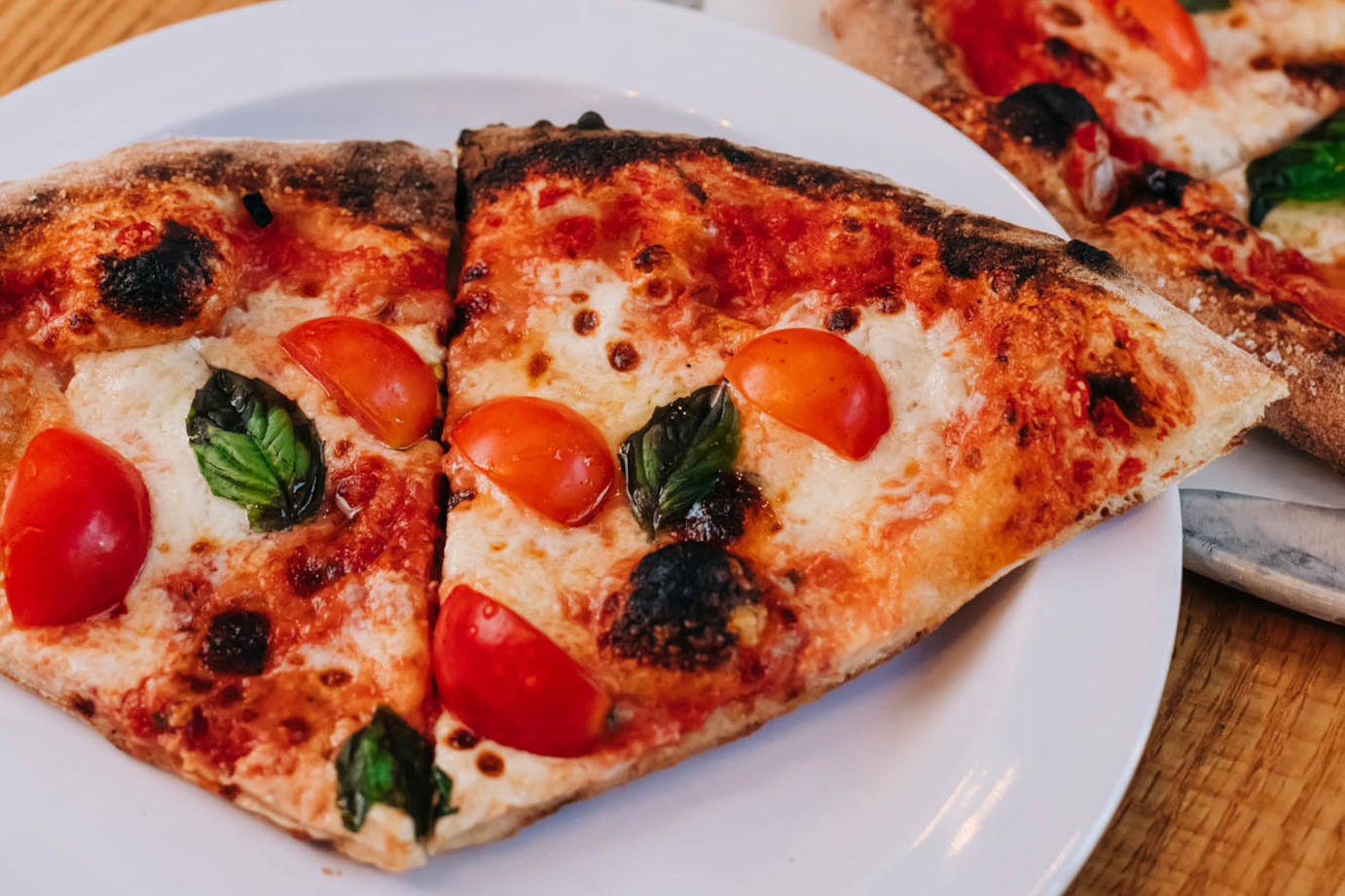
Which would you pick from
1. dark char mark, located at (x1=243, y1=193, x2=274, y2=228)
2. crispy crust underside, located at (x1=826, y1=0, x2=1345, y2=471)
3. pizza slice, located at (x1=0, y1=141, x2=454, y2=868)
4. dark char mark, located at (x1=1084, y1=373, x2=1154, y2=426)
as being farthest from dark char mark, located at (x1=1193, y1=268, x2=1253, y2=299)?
dark char mark, located at (x1=243, y1=193, x2=274, y2=228)

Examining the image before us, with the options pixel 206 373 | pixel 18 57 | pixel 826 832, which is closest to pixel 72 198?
pixel 206 373

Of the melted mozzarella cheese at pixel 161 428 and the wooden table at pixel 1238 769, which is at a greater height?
the melted mozzarella cheese at pixel 161 428

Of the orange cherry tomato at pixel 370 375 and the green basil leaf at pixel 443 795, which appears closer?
the green basil leaf at pixel 443 795

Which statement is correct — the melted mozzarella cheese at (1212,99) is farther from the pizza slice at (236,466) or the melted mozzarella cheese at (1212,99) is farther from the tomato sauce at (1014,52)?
the pizza slice at (236,466)

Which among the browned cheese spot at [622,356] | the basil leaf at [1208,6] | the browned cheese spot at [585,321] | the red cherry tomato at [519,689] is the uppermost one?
the browned cheese spot at [585,321]

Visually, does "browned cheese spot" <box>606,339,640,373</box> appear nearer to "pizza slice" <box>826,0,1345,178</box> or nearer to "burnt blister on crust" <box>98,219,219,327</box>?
"burnt blister on crust" <box>98,219,219,327</box>

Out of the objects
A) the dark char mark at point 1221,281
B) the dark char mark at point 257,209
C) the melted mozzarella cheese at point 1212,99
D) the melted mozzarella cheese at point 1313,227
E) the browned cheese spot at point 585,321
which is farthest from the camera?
the melted mozzarella cheese at point 1212,99

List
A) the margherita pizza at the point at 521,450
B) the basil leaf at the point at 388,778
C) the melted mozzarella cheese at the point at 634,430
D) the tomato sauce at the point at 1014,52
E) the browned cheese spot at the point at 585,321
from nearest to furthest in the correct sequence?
1. the basil leaf at the point at 388,778
2. the margherita pizza at the point at 521,450
3. the melted mozzarella cheese at the point at 634,430
4. the browned cheese spot at the point at 585,321
5. the tomato sauce at the point at 1014,52

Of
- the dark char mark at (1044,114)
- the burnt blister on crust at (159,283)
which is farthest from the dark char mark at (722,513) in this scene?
the dark char mark at (1044,114)
